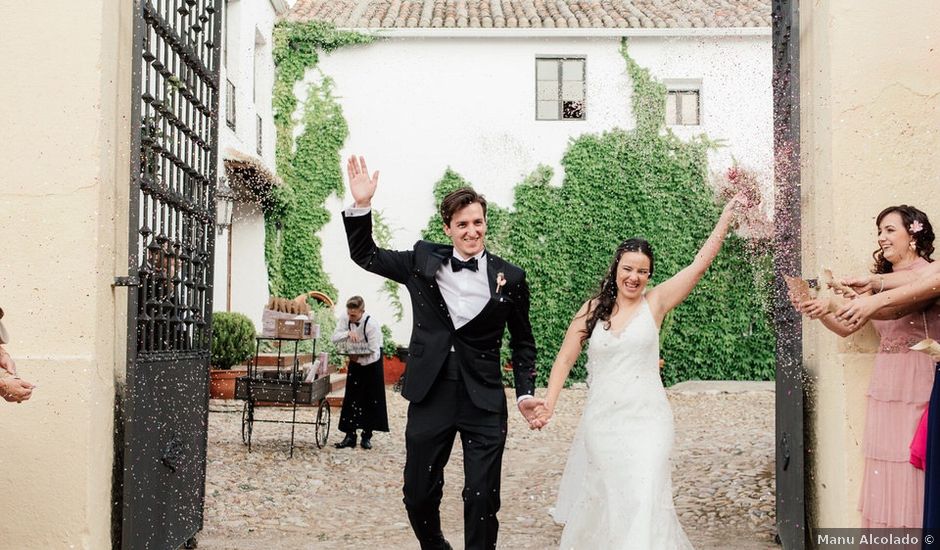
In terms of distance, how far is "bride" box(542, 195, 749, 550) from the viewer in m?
4.56

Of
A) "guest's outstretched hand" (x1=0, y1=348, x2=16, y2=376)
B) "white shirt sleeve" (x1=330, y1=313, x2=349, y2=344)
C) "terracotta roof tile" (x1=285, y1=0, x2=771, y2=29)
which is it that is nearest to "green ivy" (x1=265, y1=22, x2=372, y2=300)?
"terracotta roof tile" (x1=285, y1=0, x2=771, y2=29)

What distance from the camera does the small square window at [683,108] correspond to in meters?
17.8

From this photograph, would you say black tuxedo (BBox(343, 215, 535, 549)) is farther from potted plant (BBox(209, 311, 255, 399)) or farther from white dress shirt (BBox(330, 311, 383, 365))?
potted plant (BBox(209, 311, 255, 399))

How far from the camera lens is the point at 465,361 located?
4.53 m

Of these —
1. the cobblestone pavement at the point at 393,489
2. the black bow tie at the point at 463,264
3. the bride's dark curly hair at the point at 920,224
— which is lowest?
the cobblestone pavement at the point at 393,489

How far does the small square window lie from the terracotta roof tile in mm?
1216

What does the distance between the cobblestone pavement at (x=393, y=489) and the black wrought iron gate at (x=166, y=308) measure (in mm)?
1041

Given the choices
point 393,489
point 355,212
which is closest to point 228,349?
point 393,489

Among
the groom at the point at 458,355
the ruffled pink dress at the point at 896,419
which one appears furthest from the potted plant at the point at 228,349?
the ruffled pink dress at the point at 896,419

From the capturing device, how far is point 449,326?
4.58 m

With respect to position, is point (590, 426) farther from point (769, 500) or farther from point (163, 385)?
point (769, 500)

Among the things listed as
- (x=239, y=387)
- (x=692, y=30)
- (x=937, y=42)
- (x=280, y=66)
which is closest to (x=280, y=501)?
(x=239, y=387)

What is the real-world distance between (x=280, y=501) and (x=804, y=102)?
16.6 ft

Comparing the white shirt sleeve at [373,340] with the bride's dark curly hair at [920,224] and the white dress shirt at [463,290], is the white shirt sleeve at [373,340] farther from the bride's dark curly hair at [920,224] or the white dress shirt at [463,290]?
the bride's dark curly hair at [920,224]
